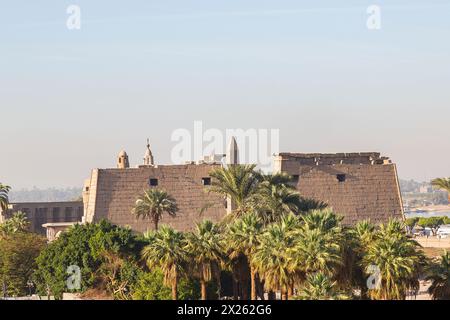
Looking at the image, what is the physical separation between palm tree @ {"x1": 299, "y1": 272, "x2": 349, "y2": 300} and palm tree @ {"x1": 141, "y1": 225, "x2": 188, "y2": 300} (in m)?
9.90

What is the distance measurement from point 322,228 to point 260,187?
44.5ft

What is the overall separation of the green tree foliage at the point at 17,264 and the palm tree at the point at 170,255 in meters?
23.2

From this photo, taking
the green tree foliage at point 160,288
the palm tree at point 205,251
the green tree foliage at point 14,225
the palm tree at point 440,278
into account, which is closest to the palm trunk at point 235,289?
the green tree foliage at point 160,288

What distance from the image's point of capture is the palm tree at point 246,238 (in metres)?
59.7

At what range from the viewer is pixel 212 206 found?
8900 cm

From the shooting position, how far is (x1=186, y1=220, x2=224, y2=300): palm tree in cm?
6047

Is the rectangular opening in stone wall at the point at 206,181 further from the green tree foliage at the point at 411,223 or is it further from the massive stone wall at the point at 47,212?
the green tree foliage at the point at 411,223

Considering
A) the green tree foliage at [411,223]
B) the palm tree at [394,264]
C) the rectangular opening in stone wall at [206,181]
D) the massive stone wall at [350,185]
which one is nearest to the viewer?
the palm tree at [394,264]

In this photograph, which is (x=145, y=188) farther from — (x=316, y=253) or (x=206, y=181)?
(x=316, y=253)

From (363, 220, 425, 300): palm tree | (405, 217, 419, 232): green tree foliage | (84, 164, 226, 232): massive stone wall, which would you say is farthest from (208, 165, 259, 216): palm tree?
(405, 217, 419, 232): green tree foliage

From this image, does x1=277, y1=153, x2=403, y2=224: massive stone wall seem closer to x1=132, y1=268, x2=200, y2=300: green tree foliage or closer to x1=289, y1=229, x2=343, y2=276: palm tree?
x1=132, y1=268, x2=200, y2=300: green tree foliage

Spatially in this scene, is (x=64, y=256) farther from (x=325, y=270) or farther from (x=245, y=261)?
(x=325, y=270)

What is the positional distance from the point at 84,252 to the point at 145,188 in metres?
17.6
